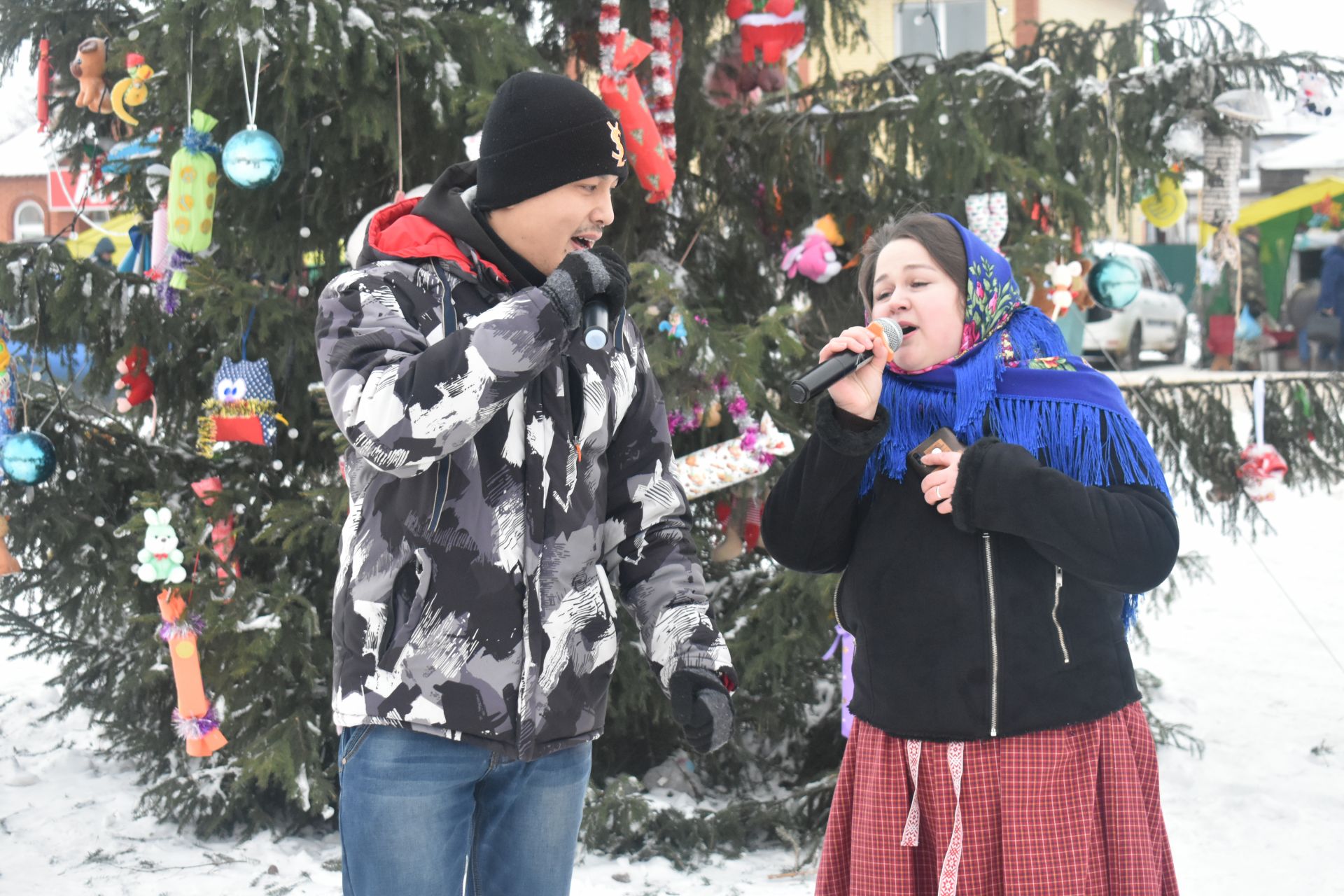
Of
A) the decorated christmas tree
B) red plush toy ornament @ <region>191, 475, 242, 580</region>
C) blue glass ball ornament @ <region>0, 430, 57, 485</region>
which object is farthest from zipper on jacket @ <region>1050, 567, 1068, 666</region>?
blue glass ball ornament @ <region>0, 430, 57, 485</region>

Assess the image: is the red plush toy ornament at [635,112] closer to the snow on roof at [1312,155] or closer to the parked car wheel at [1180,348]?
the snow on roof at [1312,155]

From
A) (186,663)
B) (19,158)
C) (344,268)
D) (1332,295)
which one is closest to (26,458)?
(186,663)

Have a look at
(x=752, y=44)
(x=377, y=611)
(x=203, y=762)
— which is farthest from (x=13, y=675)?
(x=377, y=611)

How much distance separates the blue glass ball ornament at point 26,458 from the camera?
353 centimetres

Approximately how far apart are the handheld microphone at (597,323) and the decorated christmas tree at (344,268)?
173 centimetres

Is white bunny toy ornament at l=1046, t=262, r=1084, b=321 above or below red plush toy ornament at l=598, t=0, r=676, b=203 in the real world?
below

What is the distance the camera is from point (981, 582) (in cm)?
195

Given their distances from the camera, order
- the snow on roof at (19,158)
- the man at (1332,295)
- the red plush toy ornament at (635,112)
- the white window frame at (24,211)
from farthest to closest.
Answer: the white window frame at (24,211) < the snow on roof at (19,158) < the man at (1332,295) < the red plush toy ornament at (635,112)

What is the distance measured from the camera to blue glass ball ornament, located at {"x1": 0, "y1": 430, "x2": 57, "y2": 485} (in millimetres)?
3529

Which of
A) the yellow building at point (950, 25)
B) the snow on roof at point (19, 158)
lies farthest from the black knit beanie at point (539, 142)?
the snow on roof at point (19, 158)

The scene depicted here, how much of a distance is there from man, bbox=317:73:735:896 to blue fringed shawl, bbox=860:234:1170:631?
503mm

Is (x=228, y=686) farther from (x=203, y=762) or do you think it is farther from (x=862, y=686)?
(x=862, y=686)

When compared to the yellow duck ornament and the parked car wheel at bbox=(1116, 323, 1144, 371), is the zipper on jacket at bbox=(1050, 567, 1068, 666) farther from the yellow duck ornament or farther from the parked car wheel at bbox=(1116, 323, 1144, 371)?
the parked car wheel at bbox=(1116, 323, 1144, 371)

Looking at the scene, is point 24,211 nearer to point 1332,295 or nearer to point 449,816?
point 1332,295
